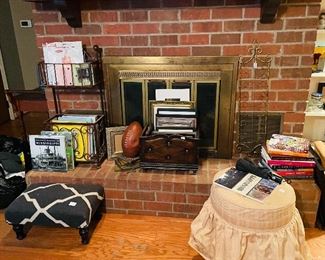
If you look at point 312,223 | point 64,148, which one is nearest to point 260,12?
point 312,223

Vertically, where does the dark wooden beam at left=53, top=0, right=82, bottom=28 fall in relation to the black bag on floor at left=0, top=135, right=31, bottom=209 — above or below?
above

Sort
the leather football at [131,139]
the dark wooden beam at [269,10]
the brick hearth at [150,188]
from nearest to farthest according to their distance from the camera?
the dark wooden beam at [269,10] < the brick hearth at [150,188] < the leather football at [131,139]

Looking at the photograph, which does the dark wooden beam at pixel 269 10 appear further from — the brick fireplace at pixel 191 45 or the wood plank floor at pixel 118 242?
the wood plank floor at pixel 118 242

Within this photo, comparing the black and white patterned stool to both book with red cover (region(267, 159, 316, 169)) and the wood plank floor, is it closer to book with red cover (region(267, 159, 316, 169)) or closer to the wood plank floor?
the wood plank floor

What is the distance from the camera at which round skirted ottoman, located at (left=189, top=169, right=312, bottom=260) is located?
1325 mm

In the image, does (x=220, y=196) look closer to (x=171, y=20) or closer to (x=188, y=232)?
(x=188, y=232)

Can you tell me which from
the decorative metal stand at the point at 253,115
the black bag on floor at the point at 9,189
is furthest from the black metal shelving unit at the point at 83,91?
the decorative metal stand at the point at 253,115

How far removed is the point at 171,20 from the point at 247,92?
0.68 metres

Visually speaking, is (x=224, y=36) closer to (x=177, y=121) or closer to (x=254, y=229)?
(x=177, y=121)

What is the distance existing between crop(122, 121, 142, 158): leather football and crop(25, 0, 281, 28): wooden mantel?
0.77 meters

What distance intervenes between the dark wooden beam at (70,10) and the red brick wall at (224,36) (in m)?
0.04

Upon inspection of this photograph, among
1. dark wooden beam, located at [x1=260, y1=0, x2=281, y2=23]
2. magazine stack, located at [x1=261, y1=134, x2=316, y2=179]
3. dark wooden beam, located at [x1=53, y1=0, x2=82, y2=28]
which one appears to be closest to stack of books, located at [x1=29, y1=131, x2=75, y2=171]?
dark wooden beam, located at [x1=53, y1=0, x2=82, y2=28]

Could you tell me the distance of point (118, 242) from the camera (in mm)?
1764

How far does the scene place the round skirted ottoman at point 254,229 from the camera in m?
Answer: 1.33
